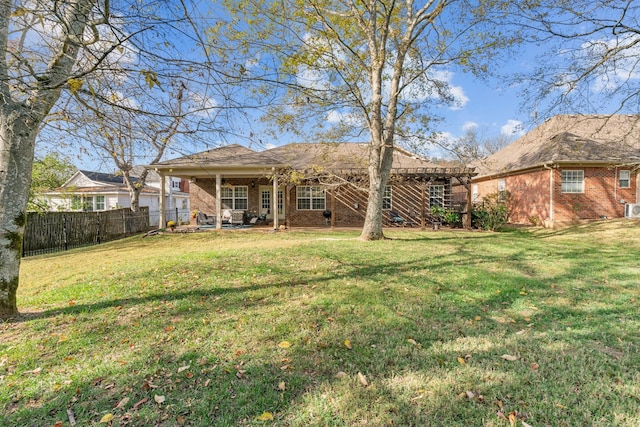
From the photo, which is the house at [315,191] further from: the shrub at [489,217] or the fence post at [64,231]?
the fence post at [64,231]

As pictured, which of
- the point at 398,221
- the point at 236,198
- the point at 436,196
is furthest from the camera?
the point at 236,198

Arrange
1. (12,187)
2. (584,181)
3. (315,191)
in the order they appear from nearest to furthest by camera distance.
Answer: (12,187) < (584,181) < (315,191)

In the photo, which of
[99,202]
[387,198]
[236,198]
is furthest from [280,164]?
[99,202]

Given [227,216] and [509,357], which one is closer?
[509,357]

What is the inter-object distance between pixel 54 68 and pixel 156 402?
12.6 ft

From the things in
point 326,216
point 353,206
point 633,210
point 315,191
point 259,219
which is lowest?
point 259,219

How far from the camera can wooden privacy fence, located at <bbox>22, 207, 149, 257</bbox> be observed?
11430 mm

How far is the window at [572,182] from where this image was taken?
1473 cm

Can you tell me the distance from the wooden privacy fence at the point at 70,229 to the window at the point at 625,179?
24.8 metres

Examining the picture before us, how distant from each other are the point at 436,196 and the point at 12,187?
56.6 ft

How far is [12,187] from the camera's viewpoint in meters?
3.82

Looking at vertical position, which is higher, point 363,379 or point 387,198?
point 387,198

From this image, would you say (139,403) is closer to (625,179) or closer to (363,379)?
(363,379)

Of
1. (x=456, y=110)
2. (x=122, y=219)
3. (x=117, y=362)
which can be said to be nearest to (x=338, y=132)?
(x=456, y=110)
